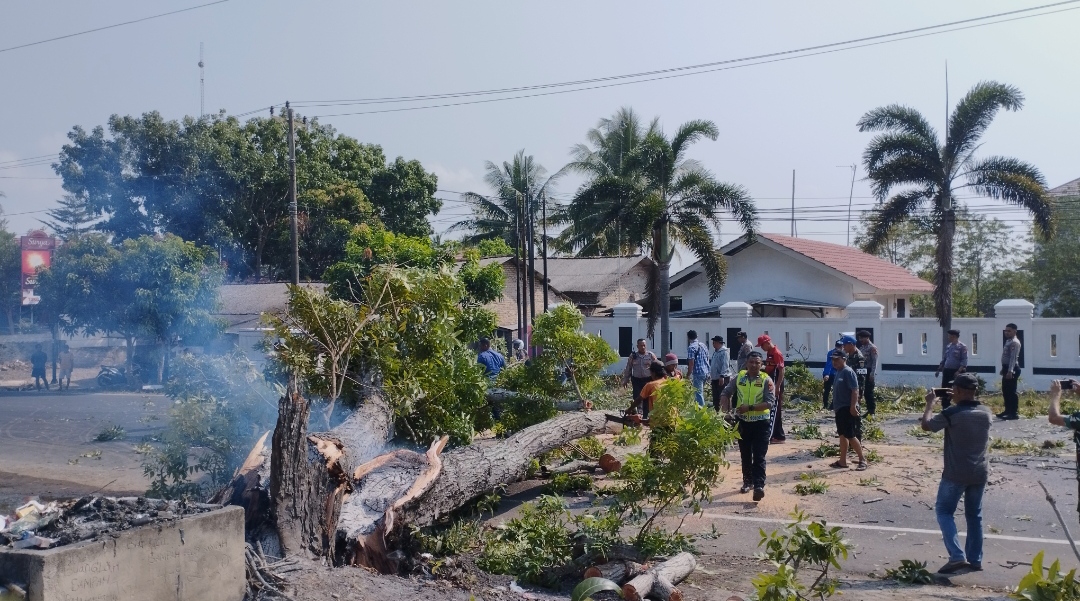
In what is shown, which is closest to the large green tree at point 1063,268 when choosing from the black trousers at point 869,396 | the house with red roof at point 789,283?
A: the house with red roof at point 789,283

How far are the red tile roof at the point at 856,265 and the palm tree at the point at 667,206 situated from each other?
4489 millimetres

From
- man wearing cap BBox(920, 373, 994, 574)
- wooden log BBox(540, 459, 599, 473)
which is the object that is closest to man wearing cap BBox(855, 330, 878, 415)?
wooden log BBox(540, 459, 599, 473)

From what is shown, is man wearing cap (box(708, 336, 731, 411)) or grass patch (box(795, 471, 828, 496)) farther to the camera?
man wearing cap (box(708, 336, 731, 411))

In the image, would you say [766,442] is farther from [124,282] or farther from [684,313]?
[124,282]

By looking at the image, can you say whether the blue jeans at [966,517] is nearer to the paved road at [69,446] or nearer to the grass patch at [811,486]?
the grass patch at [811,486]

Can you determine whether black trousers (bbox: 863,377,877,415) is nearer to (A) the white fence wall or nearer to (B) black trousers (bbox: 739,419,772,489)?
(A) the white fence wall

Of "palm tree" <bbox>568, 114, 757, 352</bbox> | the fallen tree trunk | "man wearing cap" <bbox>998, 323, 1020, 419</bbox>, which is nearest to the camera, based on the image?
the fallen tree trunk

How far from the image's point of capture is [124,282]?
83.1 ft

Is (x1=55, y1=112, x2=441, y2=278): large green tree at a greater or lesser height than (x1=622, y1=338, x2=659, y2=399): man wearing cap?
greater

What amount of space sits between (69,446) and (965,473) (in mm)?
13987

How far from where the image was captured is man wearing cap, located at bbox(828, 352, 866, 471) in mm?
10844

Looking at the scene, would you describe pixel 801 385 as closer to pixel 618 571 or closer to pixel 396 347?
pixel 396 347

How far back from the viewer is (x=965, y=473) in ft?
23.0

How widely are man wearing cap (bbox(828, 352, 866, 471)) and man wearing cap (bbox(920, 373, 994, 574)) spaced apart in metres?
3.62
